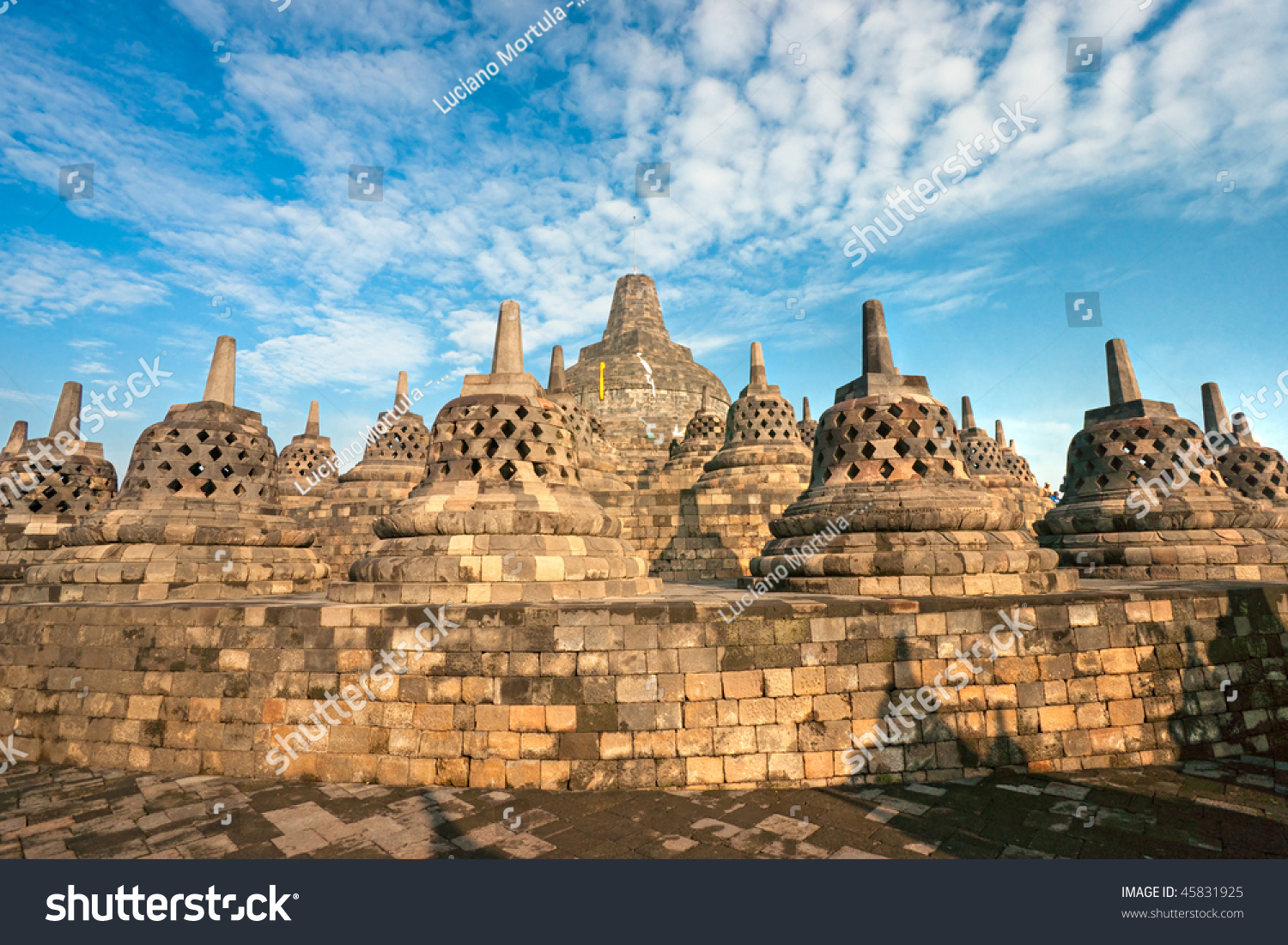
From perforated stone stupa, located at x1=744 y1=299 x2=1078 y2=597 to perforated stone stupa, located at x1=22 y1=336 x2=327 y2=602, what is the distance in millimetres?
7176

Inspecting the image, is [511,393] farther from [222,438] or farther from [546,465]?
[222,438]

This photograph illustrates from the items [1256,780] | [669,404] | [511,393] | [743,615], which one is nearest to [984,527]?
[1256,780]

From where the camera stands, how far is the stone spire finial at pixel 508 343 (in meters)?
7.64

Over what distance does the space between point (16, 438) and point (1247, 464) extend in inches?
1286

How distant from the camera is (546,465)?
7145 mm

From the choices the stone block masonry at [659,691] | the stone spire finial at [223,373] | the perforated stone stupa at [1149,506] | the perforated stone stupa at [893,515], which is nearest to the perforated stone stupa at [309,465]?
the stone spire finial at [223,373]

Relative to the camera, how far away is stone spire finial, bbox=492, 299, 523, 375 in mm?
7641

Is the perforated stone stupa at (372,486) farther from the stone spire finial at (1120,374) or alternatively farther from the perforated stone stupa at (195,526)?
the stone spire finial at (1120,374)

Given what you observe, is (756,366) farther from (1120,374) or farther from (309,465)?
(309,465)

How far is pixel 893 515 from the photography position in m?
6.59

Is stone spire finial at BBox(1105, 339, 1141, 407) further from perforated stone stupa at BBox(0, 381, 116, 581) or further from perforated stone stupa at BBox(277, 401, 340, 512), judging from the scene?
perforated stone stupa at BBox(277, 401, 340, 512)

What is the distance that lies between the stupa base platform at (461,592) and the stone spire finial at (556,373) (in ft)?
42.5

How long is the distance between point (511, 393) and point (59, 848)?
218 inches

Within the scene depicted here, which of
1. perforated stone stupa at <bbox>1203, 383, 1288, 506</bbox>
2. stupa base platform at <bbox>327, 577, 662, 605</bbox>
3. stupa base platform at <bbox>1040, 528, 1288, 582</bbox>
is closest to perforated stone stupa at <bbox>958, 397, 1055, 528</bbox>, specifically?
perforated stone stupa at <bbox>1203, 383, 1288, 506</bbox>
